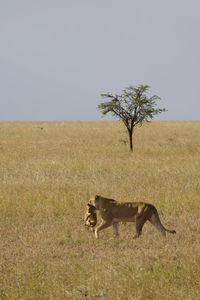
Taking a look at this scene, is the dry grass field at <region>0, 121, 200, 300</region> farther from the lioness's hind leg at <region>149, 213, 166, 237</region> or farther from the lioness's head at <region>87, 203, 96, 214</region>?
the lioness's head at <region>87, 203, 96, 214</region>

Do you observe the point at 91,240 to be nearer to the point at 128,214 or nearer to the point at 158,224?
the point at 128,214

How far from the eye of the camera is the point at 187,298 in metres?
6.74

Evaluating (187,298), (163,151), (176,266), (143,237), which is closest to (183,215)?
(143,237)

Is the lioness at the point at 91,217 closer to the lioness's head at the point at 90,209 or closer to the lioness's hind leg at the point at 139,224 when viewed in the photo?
the lioness's head at the point at 90,209

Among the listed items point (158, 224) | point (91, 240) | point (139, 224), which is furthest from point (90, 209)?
point (158, 224)

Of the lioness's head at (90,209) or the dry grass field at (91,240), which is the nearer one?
the dry grass field at (91,240)

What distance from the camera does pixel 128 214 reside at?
10430 mm

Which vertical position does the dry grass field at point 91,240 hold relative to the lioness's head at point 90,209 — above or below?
below

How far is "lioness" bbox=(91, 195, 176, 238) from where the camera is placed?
33.9 feet

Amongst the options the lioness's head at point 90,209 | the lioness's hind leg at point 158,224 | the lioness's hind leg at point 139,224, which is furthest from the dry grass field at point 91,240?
the lioness's head at point 90,209

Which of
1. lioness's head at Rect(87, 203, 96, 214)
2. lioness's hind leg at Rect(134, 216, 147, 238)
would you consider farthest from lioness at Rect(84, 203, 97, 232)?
lioness's hind leg at Rect(134, 216, 147, 238)

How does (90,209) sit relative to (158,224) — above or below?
above

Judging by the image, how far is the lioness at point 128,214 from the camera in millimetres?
10328

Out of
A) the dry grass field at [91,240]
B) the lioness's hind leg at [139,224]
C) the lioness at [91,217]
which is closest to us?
the dry grass field at [91,240]
